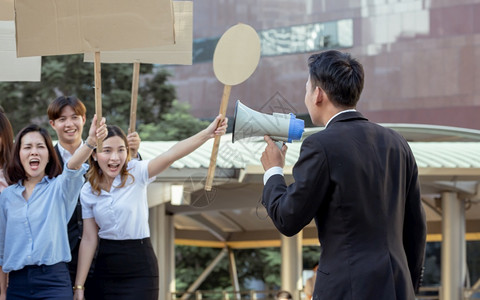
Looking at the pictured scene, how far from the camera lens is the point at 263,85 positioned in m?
26.6

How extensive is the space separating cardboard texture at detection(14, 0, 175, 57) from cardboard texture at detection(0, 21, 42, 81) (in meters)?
0.95

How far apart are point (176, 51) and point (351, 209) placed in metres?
2.07

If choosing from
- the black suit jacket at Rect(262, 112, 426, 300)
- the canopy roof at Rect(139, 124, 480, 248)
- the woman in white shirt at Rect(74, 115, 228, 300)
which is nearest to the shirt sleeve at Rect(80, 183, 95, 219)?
the woman in white shirt at Rect(74, 115, 228, 300)

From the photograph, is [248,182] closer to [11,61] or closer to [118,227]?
[11,61]

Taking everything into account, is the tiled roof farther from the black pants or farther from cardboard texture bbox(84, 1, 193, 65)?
the black pants

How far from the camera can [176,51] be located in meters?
5.20

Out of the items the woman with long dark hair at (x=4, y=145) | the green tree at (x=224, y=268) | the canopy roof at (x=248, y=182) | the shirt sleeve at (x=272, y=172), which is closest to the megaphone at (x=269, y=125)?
the shirt sleeve at (x=272, y=172)

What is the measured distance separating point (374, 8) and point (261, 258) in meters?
7.63

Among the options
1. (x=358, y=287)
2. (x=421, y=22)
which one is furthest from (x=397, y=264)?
(x=421, y=22)

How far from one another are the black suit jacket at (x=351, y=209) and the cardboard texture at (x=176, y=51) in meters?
1.83

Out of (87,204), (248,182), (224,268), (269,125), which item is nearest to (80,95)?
(224,268)

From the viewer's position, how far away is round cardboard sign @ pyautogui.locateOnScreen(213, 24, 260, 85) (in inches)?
191

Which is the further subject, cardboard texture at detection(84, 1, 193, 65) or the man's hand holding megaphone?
cardboard texture at detection(84, 1, 193, 65)

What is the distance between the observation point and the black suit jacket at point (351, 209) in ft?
11.2
